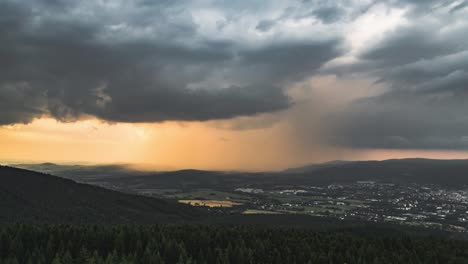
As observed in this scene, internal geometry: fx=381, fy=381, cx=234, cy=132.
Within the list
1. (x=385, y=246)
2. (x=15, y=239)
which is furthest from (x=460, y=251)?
(x=15, y=239)

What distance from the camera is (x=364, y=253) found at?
145 meters

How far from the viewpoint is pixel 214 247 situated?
154m

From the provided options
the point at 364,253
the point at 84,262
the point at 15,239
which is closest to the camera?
the point at 84,262

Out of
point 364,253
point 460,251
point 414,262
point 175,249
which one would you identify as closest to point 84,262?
point 175,249

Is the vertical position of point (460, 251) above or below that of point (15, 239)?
below

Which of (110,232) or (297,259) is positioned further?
(110,232)

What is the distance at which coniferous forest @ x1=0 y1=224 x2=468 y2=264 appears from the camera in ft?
419

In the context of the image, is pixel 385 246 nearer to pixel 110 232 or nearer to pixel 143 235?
pixel 143 235

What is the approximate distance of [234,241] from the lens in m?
159

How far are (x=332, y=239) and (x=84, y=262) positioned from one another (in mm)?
112271

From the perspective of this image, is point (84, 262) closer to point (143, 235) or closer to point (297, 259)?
point (143, 235)

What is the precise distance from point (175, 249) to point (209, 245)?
2353 cm

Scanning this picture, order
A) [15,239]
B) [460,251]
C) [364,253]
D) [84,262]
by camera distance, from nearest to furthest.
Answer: [84,262] < [15,239] < [364,253] < [460,251]

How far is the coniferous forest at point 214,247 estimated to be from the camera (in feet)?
419
